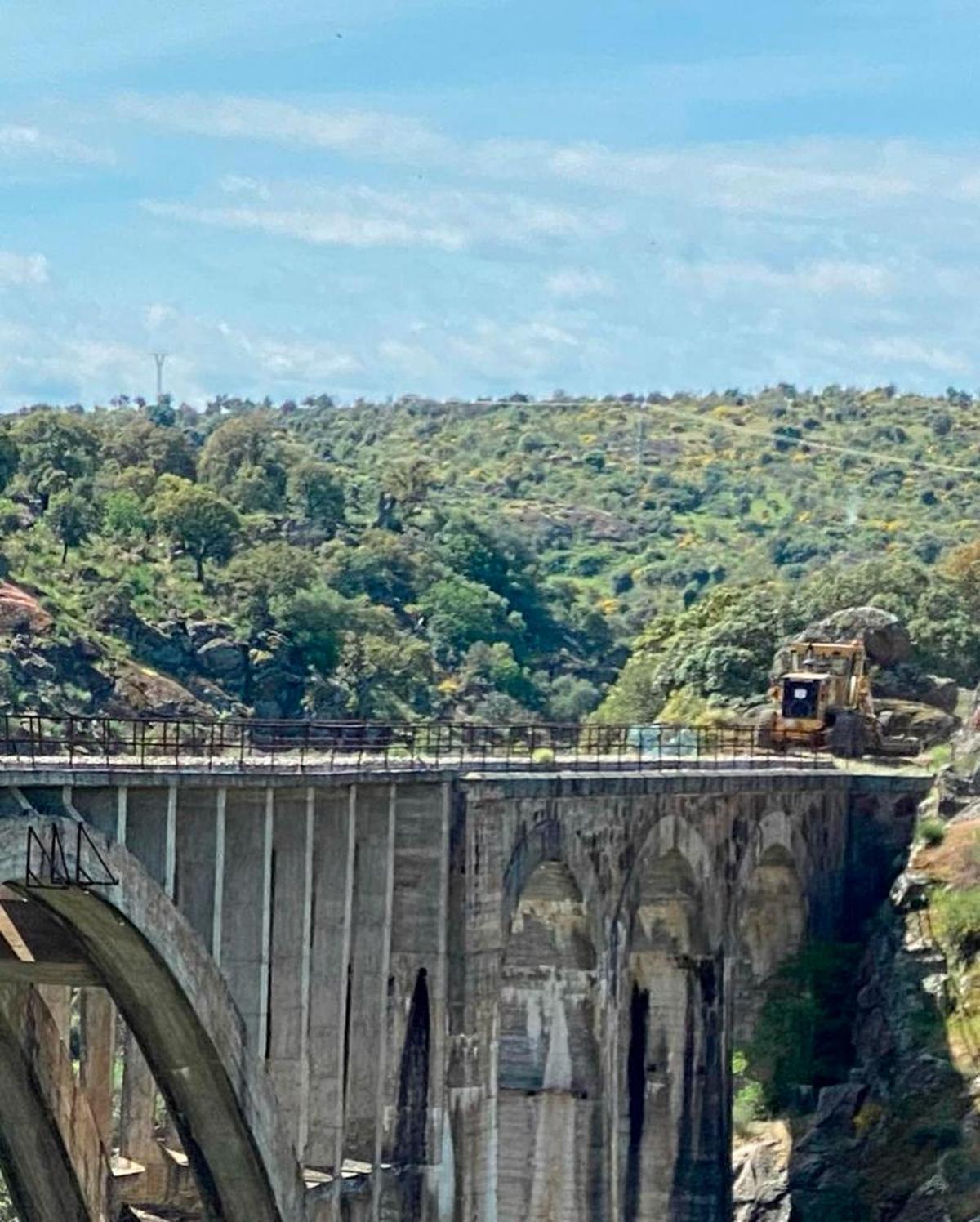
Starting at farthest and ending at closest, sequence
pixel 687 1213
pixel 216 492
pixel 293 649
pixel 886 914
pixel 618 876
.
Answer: pixel 216 492
pixel 293 649
pixel 886 914
pixel 687 1213
pixel 618 876

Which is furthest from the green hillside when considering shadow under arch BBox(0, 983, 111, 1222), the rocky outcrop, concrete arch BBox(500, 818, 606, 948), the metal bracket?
the metal bracket

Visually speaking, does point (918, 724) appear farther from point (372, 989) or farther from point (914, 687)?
point (372, 989)

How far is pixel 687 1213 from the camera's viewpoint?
8325 centimetres

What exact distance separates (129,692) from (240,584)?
20.4 meters

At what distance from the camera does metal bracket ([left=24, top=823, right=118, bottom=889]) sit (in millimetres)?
49688

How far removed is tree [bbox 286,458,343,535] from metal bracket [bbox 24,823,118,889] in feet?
398

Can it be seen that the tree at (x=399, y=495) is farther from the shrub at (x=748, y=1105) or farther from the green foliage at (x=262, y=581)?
the shrub at (x=748, y=1105)

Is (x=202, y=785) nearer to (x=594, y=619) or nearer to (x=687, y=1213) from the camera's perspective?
(x=687, y=1213)

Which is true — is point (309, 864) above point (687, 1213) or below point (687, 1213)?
above

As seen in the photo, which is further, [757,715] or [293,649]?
[293,649]

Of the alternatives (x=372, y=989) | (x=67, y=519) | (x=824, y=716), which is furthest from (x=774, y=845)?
(x=67, y=519)

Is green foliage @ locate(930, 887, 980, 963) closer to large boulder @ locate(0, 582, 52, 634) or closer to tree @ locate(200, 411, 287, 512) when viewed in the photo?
large boulder @ locate(0, 582, 52, 634)

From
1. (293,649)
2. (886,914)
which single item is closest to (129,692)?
(293,649)

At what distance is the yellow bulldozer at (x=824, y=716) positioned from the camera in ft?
331
